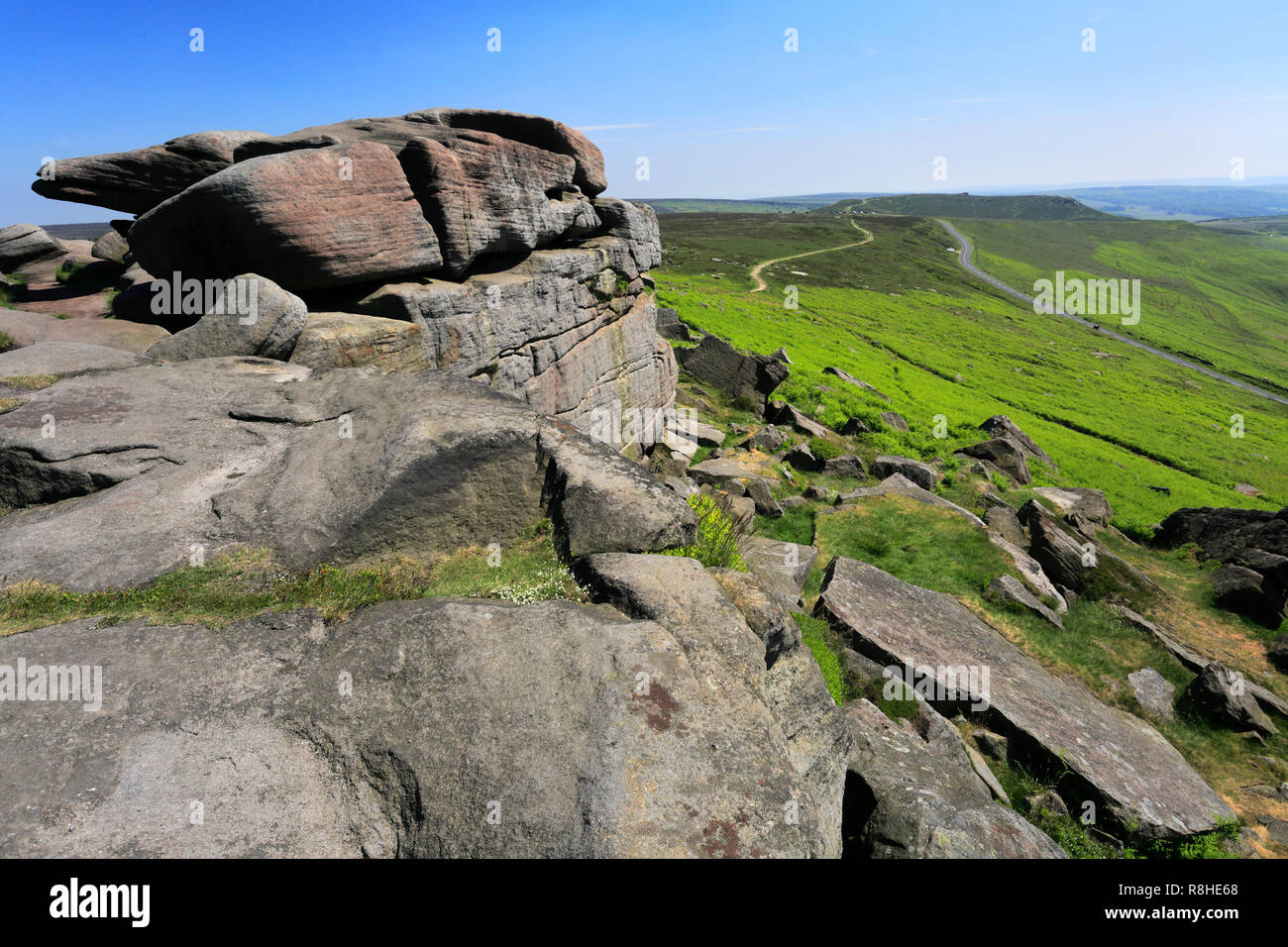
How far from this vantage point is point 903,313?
108 metres

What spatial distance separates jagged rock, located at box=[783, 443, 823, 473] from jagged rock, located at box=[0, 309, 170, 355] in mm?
26121

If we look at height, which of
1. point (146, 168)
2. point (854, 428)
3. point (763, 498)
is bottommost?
point (763, 498)

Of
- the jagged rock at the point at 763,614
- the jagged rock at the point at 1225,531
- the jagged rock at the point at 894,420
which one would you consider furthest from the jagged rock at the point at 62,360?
the jagged rock at the point at 1225,531

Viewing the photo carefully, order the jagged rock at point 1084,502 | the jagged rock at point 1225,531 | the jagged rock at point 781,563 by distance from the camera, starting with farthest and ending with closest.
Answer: the jagged rock at point 1084,502 < the jagged rock at point 1225,531 < the jagged rock at point 781,563

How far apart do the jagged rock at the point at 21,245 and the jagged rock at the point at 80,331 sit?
899cm

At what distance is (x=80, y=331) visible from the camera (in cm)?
1686

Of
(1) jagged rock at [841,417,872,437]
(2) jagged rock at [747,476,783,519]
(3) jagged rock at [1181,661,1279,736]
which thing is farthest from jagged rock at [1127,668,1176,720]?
(1) jagged rock at [841,417,872,437]

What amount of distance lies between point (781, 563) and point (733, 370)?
2510 centimetres

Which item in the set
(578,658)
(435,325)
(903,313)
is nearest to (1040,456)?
(435,325)

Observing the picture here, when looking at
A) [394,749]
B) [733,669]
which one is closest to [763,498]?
[733,669]

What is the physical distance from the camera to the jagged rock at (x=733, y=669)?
22.8 ft

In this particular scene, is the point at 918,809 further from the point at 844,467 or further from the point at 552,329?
the point at 844,467

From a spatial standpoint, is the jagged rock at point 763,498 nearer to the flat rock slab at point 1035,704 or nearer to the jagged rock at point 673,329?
the flat rock slab at point 1035,704
